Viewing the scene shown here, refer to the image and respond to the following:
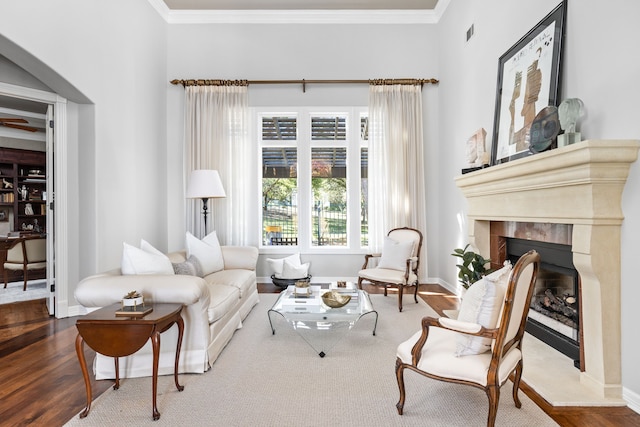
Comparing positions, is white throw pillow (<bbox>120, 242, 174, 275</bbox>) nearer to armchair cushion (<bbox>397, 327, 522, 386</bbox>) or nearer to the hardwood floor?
the hardwood floor

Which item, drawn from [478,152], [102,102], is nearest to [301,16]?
[102,102]

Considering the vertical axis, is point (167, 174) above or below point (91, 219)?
above

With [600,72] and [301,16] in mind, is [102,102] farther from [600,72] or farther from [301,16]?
[600,72]

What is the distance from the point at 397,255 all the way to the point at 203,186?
8.66 feet

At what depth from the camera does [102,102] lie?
3965 millimetres

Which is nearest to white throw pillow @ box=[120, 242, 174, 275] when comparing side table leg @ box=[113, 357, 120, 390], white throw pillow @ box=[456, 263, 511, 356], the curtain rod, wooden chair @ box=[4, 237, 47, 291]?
side table leg @ box=[113, 357, 120, 390]

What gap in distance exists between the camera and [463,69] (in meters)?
4.55

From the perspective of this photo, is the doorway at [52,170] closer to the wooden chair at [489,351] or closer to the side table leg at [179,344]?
the side table leg at [179,344]

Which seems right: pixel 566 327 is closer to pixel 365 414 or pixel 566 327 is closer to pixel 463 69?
pixel 365 414

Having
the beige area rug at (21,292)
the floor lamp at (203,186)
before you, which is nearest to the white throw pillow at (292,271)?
the floor lamp at (203,186)

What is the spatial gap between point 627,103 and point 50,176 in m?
4.99

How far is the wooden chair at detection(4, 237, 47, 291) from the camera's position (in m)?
5.33

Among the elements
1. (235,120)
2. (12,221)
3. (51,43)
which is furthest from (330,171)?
(12,221)

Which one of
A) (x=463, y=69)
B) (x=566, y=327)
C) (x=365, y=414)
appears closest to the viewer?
(x=365, y=414)
